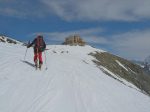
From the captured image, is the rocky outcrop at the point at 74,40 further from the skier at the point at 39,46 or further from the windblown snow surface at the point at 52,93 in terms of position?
the skier at the point at 39,46

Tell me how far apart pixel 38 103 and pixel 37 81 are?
4.39 meters

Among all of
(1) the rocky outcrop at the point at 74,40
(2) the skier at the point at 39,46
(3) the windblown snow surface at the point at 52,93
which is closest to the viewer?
(3) the windblown snow surface at the point at 52,93

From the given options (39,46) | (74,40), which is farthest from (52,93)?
(74,40)

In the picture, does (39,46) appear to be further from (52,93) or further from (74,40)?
(74,40)

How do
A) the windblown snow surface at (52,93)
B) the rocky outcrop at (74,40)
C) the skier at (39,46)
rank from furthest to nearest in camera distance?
1. the rocky outcrop at (74,40)
2. the skier at (39,46)
3. the windblown snow surface at (52,93)

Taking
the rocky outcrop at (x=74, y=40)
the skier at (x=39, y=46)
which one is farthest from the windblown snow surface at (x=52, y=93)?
the rocky outcrop at (x=74, y=40)

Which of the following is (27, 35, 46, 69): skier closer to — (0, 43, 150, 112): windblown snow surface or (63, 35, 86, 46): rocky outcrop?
(0, 43, 150, 112): windblown snow surface

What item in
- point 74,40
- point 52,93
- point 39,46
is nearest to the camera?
point 52,93

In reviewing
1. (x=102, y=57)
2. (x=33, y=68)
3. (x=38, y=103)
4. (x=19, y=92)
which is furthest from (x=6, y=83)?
(x=102, y=57)

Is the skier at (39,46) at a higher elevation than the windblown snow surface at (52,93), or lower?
higher

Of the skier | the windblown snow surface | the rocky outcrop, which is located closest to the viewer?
the windblown snow surface

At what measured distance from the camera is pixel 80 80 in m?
26.1

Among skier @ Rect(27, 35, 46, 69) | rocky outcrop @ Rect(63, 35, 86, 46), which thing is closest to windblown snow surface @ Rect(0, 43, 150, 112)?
skier @ Rect(27, 35, 46, 69)

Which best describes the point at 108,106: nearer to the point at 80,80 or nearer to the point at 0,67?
the point at 80,80
